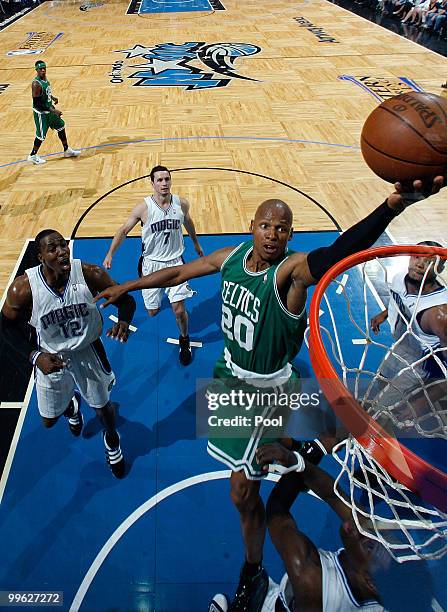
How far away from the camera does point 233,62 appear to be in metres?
13.4

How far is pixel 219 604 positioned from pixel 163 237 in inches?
118

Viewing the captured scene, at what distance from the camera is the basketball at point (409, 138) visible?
7.45 ft

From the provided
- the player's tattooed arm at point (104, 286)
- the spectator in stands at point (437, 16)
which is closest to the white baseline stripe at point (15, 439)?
the player's tattooed arm at point (104, 286)

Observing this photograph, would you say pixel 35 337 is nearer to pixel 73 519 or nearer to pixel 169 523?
pixel 73 519

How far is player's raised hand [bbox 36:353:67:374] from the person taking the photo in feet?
9.43

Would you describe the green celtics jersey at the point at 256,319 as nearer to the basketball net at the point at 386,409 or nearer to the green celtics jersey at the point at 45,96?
the basketball net at the point at 386,409

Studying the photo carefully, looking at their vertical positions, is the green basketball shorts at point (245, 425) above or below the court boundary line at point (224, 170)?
above

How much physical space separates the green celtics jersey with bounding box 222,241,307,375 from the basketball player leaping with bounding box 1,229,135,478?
0.70 m

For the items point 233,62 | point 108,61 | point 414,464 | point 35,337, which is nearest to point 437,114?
point 414,464

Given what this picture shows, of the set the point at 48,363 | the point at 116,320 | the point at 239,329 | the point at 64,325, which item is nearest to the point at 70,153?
the point at 116,320

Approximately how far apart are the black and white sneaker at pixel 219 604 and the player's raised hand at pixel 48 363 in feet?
5.42

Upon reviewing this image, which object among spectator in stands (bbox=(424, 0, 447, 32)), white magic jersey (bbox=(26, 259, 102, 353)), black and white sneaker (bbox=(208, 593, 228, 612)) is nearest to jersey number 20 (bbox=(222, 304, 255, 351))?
white magic jersey (bbox=(26, 259, 102, 353))

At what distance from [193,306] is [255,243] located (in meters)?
2.56

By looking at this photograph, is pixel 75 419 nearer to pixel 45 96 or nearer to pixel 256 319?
pixel 256 319
